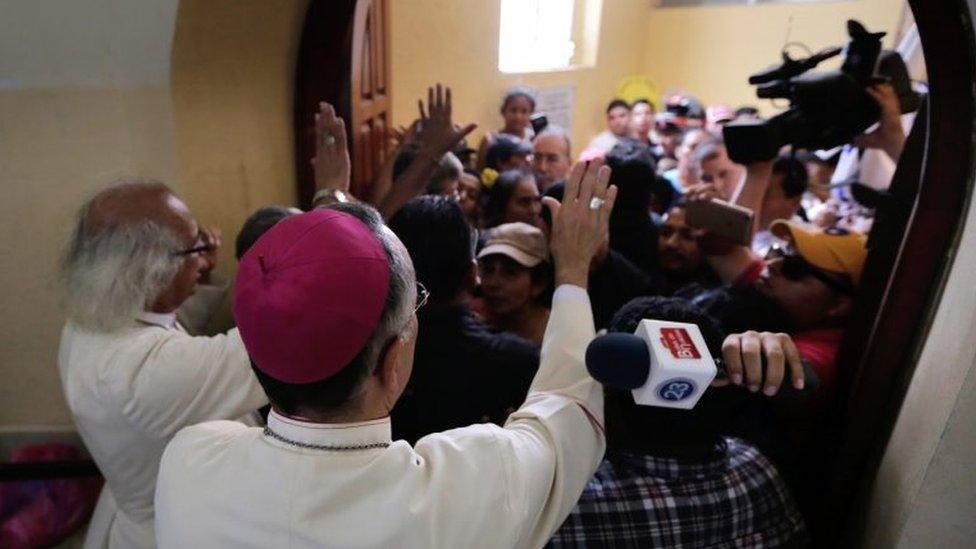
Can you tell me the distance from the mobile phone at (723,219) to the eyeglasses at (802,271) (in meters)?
0.13

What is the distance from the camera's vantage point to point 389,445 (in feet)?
2.61

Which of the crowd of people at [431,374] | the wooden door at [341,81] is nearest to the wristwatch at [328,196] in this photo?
the crowd of people at [431,374]

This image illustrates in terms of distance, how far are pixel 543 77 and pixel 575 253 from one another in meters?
4.03

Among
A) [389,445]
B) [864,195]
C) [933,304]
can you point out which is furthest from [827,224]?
[389,445]

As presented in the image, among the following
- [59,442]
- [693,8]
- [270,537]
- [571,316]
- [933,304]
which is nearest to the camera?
[270,537]

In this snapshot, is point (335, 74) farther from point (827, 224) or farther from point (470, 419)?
point (827, 224)

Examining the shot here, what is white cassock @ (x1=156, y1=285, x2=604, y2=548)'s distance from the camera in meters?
0.72

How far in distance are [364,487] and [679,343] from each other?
0.44 m

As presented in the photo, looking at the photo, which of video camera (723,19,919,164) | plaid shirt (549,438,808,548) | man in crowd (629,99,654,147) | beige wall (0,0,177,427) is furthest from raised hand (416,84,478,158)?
man in crowd (629,99,654,147)

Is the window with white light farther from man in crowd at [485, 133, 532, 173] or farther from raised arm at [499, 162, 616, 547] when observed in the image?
raised arm at [499, 162, 616, 547]

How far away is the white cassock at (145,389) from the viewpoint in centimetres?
112

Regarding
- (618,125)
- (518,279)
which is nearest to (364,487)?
(518,279)

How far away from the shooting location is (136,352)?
1138 mm

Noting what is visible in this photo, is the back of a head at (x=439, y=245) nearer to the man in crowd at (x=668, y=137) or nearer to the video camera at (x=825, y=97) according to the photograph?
the video camera at (x=825, y=97)
